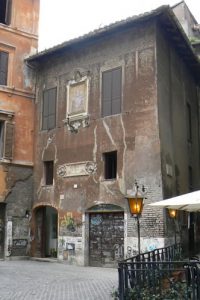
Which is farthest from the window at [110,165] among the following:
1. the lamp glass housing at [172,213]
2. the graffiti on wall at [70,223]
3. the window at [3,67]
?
the window at [3,67]

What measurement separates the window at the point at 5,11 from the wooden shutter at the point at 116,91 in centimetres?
659

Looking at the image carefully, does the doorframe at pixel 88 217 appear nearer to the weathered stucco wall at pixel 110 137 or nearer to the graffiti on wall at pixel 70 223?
the weathered stucco wall at pixel 110 137

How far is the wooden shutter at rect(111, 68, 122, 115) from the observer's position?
58.3 ft

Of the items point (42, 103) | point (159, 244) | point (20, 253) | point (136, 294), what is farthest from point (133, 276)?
point (42, 103)

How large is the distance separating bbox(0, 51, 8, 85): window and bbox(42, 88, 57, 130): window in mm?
2019

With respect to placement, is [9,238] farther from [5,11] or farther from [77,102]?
[5,11]

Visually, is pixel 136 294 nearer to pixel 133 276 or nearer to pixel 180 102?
pixel 133 276

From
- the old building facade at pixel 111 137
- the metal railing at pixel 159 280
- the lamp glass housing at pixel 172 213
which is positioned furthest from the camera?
the old building facade at pixel 111 137

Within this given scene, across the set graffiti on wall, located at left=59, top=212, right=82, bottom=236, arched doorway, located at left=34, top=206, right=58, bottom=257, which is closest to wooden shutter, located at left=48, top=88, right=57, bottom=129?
arched doorway, located at left=34, top=206, right=58, bottom=257

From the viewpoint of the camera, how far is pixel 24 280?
12.8m

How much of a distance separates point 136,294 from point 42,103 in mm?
14119

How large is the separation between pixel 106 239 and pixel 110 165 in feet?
9.85

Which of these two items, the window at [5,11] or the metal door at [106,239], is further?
the window at [5,11]

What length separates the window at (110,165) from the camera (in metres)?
17.7
